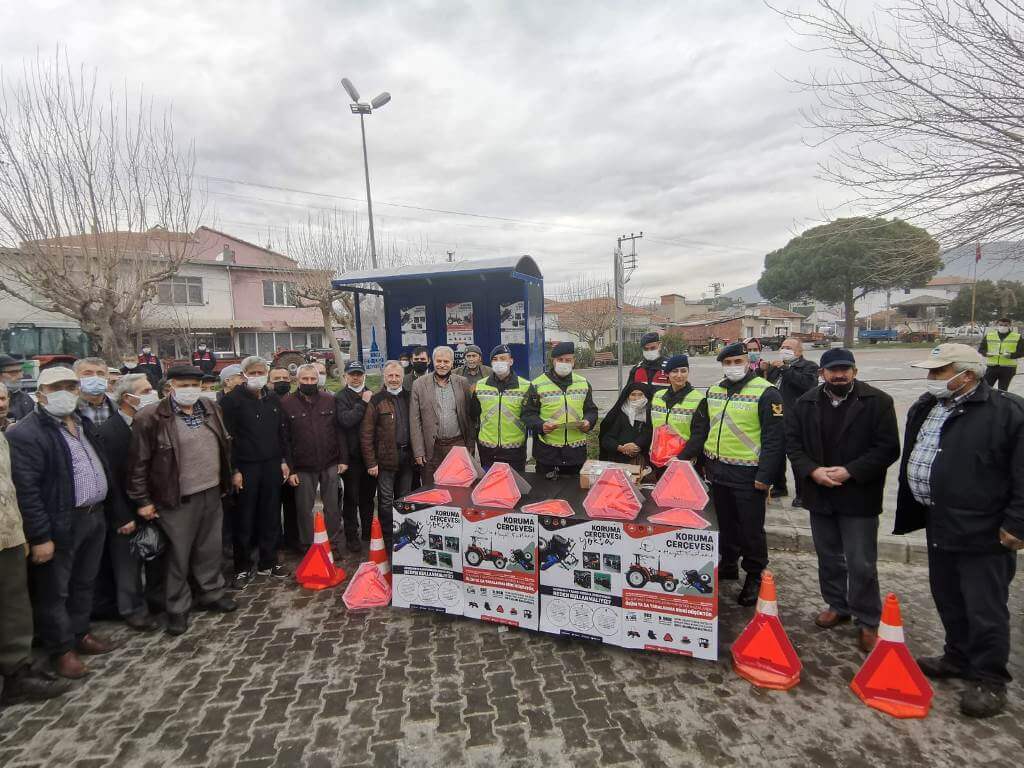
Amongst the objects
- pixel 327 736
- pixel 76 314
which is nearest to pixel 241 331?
pixel 76 314

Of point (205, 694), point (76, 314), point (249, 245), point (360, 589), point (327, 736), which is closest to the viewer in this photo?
point (327, 736)

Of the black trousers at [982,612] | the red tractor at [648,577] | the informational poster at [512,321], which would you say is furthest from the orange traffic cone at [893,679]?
the informational poster at [512,321]

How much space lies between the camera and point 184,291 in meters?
27.2

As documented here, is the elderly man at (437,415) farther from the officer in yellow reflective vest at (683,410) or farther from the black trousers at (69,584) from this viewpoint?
the black trousers at (69,584)


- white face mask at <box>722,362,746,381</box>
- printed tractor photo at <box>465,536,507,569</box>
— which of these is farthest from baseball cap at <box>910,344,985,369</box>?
printed tractor photo at <box>465,536,507,569</box>

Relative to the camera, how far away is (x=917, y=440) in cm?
299

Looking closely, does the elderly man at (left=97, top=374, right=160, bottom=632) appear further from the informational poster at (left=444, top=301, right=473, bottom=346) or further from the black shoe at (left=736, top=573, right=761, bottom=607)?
the informational poster at (left=444, top=301, right=473, bottom=346)

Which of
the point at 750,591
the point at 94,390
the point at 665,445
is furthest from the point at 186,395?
the point at 750,591

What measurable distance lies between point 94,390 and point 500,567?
3.47 m

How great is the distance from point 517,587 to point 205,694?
197cm

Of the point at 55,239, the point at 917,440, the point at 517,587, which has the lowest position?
the point at 517,587

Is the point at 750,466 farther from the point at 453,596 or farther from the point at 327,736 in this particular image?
the point at 327,736

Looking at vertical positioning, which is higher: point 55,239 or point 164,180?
point 164,180

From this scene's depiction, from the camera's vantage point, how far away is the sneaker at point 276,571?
14.7ft
